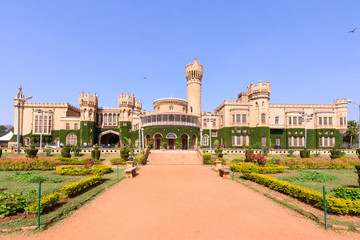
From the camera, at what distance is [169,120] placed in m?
42.4

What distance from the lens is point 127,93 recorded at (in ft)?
166

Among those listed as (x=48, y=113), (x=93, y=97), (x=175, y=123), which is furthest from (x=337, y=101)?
(x=48, y=113)

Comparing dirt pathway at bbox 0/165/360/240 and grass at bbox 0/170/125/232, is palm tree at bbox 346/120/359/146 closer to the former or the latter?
dirt pathway at bbox 0/165/360/240

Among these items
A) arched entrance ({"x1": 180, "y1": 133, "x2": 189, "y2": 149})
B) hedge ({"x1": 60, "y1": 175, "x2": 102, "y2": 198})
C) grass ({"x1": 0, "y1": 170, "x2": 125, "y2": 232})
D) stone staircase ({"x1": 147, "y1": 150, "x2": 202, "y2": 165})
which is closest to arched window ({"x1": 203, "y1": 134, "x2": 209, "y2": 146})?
arched entrance ({"x1": 180, "y1": 133, "x2": 189, "y2": 149})

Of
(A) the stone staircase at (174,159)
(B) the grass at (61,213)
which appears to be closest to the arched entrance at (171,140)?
(A) the stone staircase at (174,159)

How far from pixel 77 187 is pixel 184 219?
6.55m

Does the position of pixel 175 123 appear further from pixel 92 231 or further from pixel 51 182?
pixel 92 231

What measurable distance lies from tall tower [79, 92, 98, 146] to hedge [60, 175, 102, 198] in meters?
39.0

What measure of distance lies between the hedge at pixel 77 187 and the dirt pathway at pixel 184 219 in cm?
139

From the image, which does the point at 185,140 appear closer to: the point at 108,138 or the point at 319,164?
the point at 108,138

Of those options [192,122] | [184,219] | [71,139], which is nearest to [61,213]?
[184,219]

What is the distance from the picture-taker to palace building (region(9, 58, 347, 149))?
43781 millimetres

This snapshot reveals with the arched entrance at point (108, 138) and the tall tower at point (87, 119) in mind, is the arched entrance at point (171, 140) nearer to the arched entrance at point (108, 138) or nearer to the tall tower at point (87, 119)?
the arched entrance at point (108, 138)

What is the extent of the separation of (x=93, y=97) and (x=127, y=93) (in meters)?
8.61
